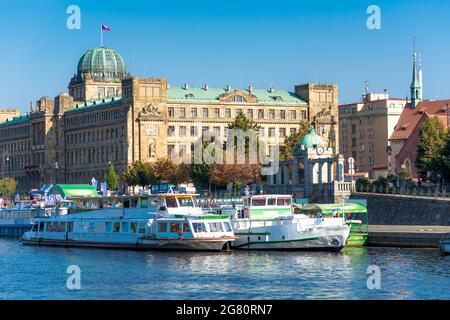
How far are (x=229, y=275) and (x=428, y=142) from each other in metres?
86.5

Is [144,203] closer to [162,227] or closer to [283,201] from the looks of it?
[162,227]

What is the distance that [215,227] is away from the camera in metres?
105

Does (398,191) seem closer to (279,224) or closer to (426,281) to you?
(279,224)

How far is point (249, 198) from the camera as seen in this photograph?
111938 mm

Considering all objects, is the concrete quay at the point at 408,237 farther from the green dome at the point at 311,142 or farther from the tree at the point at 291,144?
the tree at the point at 291,144

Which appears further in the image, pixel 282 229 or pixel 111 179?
pixel 111 179

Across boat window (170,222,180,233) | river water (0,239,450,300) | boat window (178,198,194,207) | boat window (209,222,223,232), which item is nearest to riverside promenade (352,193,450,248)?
river water (0,239,450,300)

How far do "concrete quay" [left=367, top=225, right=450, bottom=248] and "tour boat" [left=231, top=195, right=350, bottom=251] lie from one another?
3.30m

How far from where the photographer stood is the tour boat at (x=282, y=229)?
340ft

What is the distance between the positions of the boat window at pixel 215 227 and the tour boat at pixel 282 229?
3.50 meters

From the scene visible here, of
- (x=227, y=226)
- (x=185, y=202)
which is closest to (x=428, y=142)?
(x=185, y=202)

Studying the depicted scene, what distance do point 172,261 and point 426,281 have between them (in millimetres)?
23829

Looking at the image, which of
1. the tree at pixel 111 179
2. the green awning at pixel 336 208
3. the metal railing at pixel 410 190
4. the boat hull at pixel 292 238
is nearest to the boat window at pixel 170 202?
the boat hull at pixel 292 238
